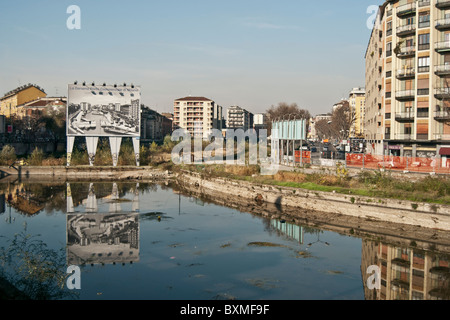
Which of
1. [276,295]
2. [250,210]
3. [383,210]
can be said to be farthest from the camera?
[250,210]

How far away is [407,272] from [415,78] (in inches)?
1095

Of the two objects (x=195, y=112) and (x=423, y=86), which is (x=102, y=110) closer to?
(x=423, y=86)

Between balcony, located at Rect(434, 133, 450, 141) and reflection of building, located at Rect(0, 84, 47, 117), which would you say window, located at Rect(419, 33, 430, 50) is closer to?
balcony, located at Rect(434, 133, 450, 141)

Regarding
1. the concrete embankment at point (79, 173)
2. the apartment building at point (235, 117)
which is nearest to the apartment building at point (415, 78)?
the concrete embankment at point (79, 173)

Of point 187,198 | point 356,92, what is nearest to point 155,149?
point 187,198

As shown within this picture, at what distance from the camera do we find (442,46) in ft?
113

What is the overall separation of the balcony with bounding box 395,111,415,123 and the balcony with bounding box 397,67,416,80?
3326mm

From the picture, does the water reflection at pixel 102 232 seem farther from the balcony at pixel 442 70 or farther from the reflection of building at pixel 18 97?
the reflection of building at pixel 18 97

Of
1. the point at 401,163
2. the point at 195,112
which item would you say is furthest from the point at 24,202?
the point at 195,112

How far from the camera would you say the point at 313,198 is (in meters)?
Answer: 23.3

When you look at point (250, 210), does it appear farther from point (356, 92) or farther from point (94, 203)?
point (356, 92)

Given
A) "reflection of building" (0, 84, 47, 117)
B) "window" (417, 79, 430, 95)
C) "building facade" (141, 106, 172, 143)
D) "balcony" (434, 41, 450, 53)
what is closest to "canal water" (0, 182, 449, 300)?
"window" (417, 79, 430, 95)

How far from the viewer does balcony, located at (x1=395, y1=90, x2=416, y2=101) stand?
37250 millimetres

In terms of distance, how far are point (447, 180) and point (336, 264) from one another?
34.0ft
